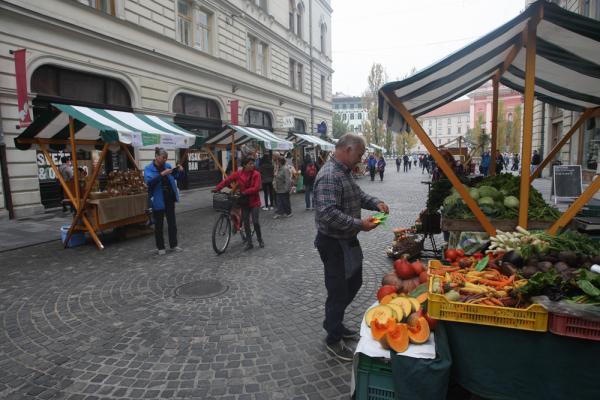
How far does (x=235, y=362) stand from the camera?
3.41 m

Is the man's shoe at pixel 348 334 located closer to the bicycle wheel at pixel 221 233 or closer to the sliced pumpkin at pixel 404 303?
the sliced pumpkin at pixel 404 303

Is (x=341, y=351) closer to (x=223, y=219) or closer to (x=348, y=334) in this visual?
(x=348, y=334)

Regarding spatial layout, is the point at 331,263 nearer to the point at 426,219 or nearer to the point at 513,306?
the point at 513,306

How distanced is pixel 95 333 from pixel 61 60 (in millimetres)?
11006

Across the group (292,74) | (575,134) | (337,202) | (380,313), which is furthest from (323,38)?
(380,313)

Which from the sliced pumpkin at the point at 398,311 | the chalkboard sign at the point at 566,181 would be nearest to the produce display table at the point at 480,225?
the sliced pumpkin at the point at 398,311

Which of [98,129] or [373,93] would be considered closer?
[98,129]

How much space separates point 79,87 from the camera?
1264cm

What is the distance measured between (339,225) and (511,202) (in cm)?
247

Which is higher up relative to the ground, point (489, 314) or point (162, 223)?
point (489, 314)

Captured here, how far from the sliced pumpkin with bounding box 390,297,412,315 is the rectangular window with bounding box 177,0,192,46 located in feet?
56.3

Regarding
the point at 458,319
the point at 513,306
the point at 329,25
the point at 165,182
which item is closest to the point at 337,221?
the point at 458,319

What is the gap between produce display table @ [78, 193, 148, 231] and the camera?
26.3ft

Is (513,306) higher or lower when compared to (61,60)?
lower
